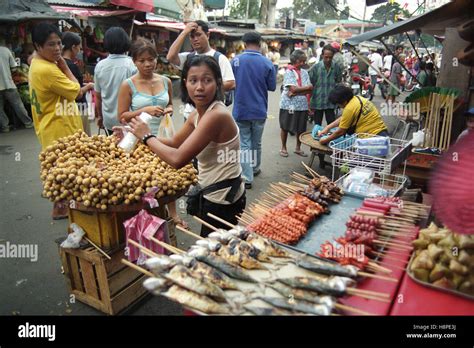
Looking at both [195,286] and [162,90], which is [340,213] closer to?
[195,286]

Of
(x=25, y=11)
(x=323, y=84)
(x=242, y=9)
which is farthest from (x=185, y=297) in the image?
(x=242, y=9)

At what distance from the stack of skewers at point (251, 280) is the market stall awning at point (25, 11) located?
9.43m

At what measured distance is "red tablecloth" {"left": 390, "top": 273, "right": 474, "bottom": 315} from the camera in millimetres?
1893

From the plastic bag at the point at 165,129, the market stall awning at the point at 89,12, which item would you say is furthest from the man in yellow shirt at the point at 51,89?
the market stall awning at the point at 89,12

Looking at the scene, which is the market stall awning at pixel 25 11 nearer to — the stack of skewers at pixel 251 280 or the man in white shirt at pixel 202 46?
the man in white shirt at pixel 202 46

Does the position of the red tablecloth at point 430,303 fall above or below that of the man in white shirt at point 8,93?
below

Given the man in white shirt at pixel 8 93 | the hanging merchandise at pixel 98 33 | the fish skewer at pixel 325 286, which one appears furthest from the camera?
the hanging merchandise at pixel 98 33

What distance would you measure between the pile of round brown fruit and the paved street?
1.13 meters

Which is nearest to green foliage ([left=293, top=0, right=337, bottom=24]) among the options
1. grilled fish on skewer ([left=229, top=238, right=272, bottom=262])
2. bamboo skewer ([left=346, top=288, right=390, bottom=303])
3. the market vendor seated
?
the market vendor seated

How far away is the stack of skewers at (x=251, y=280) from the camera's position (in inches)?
69.7

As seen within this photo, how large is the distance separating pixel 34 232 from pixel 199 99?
3.26 metres

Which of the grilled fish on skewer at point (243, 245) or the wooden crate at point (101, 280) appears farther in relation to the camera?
the wooden crate at point (101, 280)

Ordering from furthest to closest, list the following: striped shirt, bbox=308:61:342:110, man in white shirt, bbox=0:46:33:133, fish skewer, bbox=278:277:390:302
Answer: man in white shirt, bbox=0:46:33:133
striped shirt, bbox=308:61:342:110
fish skewer, bbox=278:277:390:302

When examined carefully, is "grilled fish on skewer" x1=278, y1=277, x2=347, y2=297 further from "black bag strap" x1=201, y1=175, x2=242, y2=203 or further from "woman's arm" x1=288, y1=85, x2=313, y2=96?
"woman's arm" x1=288, y1=85, x2=313, y2=96
